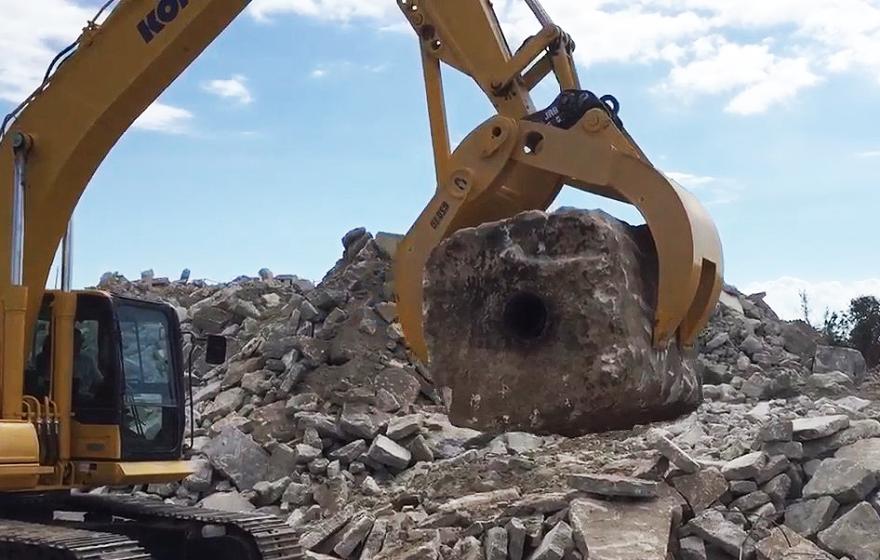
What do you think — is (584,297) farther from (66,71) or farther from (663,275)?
(66,71)

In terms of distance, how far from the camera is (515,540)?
877 cm

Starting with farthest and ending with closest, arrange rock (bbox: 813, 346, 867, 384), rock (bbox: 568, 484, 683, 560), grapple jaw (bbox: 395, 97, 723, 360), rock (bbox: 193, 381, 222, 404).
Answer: rock (bbox: 813, 346, 867, 384) < rock (bbox: 193, 381, 222, 404) < rock (bbox: 568, 484, 683, 560) < grapple jaw (bbox: 395, 97, 723, 360)

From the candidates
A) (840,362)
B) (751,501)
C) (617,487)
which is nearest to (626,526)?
(617,487)

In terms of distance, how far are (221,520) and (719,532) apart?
157 inches

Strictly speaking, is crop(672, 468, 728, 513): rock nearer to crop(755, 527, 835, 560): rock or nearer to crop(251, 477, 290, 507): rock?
crop(755, 527, 835, 560): rock

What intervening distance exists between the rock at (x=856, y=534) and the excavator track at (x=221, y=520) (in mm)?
4221

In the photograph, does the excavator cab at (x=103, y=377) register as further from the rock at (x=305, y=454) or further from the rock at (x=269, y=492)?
the rock at (x=305, y=454)

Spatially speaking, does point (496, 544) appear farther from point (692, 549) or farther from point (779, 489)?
point (779, 489)

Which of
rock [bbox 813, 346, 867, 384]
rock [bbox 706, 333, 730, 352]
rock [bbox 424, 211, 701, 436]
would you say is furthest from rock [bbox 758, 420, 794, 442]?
rock [bbox 813, 346, 867, 384]

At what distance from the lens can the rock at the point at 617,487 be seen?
9000 mm

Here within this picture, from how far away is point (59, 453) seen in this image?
20.7 ft

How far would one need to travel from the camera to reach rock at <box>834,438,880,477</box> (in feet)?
30.3

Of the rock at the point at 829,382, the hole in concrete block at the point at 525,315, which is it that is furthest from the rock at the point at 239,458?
the rock at the point at 829,382

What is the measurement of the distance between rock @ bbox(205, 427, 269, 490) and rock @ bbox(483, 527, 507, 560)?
3.42 m
